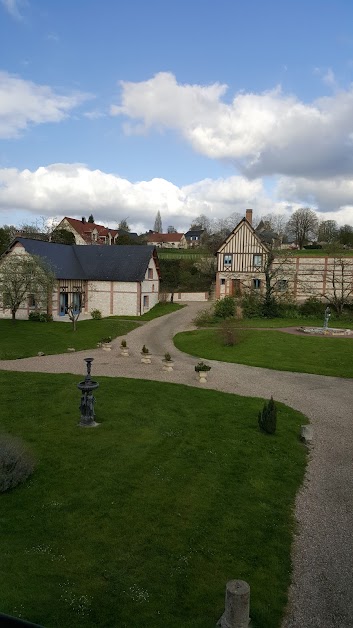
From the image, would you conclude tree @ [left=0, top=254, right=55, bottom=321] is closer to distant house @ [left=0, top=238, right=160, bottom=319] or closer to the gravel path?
distant house @ [left=0, top=238, right=160, bottom=319]

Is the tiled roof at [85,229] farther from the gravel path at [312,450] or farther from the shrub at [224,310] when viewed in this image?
the gravel path at [312,450]

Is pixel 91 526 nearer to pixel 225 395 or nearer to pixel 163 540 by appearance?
pixel 163 540

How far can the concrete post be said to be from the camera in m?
5.53

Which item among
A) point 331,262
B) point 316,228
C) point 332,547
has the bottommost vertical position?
point 332,547

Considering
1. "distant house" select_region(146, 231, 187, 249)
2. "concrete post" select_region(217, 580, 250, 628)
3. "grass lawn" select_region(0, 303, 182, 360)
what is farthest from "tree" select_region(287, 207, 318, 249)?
"concrete post" select_region(217, 580, 250, 628)

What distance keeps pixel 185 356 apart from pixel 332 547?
1760 centimetres

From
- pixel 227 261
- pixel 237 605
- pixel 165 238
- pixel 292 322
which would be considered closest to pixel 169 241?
pixel 165 238

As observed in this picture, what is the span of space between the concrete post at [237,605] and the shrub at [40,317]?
33.6 metres

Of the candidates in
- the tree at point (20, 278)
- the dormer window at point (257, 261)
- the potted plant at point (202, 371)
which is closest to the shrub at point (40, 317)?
the tree at point (20, 278)

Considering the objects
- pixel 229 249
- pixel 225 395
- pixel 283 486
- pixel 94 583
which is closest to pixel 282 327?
pixel 229 249

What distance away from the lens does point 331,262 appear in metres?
42.0

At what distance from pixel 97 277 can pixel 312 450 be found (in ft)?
105

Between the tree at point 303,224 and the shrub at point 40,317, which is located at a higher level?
the tree at point 303,224

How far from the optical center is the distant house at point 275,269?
137 ft
